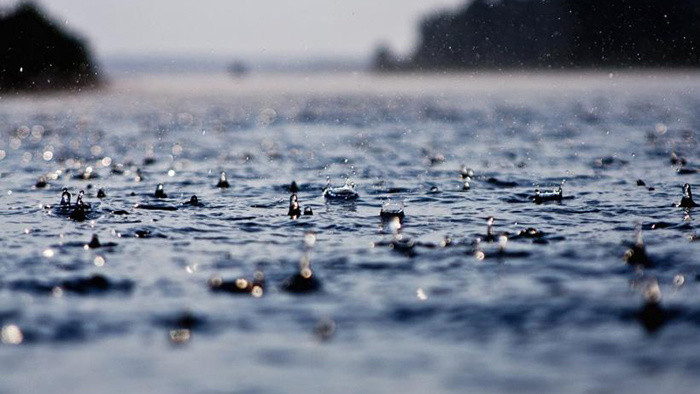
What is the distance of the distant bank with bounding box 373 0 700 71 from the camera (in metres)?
138

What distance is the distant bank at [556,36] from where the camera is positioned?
138m

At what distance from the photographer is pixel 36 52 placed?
207ft

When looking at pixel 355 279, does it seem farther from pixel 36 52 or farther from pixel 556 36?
pixel 556 36

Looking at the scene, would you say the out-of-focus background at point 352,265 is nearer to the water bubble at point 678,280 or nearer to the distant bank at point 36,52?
the water bubble at point 678,280

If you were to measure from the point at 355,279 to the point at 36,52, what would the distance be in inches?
2314

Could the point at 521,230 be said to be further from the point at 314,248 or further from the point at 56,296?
the point at 56,296

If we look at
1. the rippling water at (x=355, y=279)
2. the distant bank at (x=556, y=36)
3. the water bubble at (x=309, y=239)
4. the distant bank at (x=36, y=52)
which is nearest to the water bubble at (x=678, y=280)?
the rippling water at (x=355, y=279)

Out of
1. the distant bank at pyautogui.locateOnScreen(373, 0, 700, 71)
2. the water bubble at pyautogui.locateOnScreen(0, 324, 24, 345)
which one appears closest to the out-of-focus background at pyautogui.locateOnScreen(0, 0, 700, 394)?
the water bubble at pyautogui.locateOnScreen(0, 324, 24, 345)

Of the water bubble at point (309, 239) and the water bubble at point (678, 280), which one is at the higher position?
the water bubble at point (309, 239)

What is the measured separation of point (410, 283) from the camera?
966 centimetres

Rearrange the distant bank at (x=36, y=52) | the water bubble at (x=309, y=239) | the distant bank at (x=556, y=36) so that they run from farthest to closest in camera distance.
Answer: the distant bank at (x=556, y=36), the distant bank at (x=36, y=52), the water bubble at (x=309, y=239)

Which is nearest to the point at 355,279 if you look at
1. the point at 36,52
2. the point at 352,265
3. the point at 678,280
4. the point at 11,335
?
the point at 352,265

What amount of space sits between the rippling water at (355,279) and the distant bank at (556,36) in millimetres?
115065

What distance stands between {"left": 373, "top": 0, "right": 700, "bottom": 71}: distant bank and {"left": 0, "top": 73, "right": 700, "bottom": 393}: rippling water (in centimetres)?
11507
